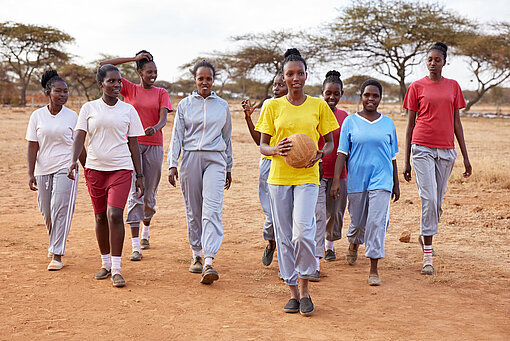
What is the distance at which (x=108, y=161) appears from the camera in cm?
492

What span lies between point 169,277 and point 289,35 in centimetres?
3302

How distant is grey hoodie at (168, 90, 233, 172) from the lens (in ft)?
17.2

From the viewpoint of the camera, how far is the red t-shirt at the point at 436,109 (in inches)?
218

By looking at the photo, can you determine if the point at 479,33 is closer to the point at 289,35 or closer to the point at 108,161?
the point at 289,35

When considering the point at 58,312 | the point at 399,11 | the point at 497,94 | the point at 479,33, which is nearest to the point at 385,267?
the point at 58,312

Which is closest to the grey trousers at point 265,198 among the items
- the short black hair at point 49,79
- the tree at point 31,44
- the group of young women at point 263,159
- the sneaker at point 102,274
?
the group of young women at point 263,159

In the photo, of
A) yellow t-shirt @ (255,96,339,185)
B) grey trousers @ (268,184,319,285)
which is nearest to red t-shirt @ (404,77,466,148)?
yellow t-shirt @ (255,96,339,185)

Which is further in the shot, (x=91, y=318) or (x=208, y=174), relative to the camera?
(x=208, y=174)

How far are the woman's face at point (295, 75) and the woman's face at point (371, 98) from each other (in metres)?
1.11

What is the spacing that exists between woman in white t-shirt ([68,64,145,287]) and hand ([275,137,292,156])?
157 centimetres

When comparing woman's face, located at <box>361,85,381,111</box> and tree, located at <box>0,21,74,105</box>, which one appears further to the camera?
tree, located at <box>0,21,74,105</box>

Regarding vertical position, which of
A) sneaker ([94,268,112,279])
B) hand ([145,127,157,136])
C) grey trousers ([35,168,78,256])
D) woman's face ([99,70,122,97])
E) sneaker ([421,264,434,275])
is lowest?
sneaker ([94,268,112,279])

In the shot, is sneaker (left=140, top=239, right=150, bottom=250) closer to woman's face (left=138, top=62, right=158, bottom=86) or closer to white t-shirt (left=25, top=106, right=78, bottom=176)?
white t-shirt (left=25, top=106, right=78, bottom=176)

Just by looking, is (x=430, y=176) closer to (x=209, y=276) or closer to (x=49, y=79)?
(x=209, y=276)
